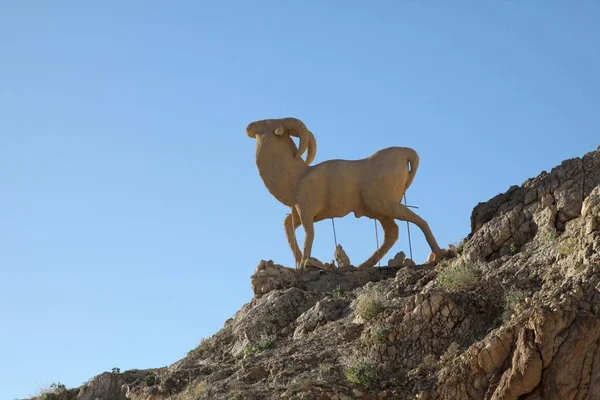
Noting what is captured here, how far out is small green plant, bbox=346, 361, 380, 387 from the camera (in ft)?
52.5

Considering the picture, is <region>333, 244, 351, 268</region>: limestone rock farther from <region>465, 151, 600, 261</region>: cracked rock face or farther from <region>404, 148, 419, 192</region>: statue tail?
<region>465, 151, 600, 261</region>: cracked rock face

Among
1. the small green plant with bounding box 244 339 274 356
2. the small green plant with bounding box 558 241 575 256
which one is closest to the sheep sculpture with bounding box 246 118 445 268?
the small green plant with bounding box 244 339 274 356

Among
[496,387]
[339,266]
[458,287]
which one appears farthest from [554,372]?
[339,266]

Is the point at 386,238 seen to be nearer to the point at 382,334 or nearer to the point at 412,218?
the point at 412,218

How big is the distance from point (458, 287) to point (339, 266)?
6154 millimetres

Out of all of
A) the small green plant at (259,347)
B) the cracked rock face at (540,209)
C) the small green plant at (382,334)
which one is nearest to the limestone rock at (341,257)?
the cracked rock face at (540,209)

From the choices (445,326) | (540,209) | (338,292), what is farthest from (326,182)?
(445,326)

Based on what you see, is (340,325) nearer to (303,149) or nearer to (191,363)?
(191,363)

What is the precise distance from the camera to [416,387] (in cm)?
1564

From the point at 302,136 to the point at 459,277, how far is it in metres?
7.13

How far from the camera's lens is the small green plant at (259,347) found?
18812 millimetres

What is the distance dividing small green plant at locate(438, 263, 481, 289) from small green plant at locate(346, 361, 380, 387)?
2.23 m

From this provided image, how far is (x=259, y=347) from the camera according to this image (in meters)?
18.9

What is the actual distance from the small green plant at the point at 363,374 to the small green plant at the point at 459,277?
2.23 metres
